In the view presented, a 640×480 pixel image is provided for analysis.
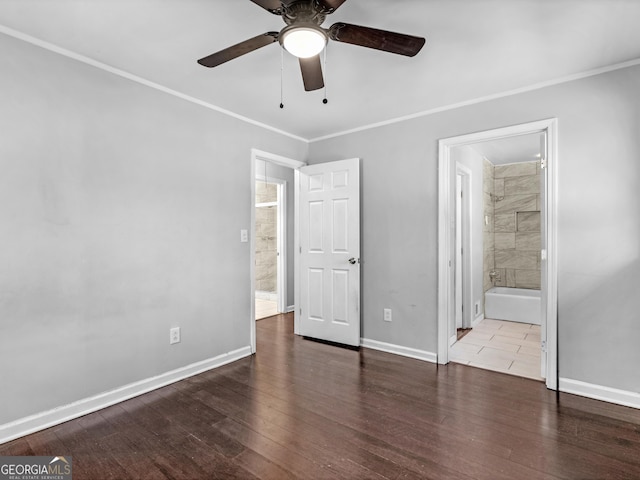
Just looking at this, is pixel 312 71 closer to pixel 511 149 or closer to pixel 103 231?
pixel 103 231

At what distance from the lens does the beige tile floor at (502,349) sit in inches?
126

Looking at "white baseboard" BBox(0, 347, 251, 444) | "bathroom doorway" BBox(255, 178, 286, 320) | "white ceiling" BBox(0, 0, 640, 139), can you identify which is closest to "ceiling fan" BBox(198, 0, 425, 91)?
"white ceiling" BBox(0, 0, 640, 139)

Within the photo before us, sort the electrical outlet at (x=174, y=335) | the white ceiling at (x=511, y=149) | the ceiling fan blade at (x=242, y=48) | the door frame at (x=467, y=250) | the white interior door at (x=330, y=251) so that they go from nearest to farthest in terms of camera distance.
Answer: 1. the ceiling fan blade at (x=242, y=48)
2. the electrical outlet at (x=174, y=335)
3. the white interior door at (x=330, y=251)
4. the white ceiling at (x=511, y=149)
5. the door frame at (x=467, y=250)

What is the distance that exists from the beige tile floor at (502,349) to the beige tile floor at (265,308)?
2.80 metres

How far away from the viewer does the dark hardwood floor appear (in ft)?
5.92

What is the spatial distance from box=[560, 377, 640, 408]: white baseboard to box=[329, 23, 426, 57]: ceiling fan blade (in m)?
2.69

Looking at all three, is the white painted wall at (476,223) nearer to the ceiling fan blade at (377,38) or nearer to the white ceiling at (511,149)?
the white ceiling at (511,149)

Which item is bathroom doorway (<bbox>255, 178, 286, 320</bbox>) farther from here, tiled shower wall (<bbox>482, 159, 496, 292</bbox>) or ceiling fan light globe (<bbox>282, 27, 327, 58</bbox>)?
ceiling fan light globe (<bbox>282, 27, 327, 58</bbox>)

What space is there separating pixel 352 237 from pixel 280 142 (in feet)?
4.48

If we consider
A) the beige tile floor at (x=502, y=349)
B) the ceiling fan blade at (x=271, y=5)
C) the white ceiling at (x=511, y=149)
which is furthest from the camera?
the white ceiling at (x=511, y=149)

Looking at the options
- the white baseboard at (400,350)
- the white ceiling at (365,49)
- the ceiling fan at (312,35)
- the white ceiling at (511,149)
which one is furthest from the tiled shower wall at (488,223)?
the ceiling fan at (312,35)

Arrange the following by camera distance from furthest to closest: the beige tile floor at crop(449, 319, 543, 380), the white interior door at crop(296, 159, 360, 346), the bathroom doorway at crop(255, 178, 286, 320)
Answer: the bathroom doorway at crop(255, 178, 286, 320) < the white interior door at crop(296, 159, 360, 346) < the beige tile floor at crop(449, 319, 543, 380)

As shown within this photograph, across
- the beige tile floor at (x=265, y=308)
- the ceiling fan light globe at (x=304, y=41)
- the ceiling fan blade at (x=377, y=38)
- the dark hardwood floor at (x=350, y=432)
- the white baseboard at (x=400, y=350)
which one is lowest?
the dark hardwood floor at (x=350, y=432)

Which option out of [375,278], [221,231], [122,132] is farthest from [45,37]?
[375,278]
